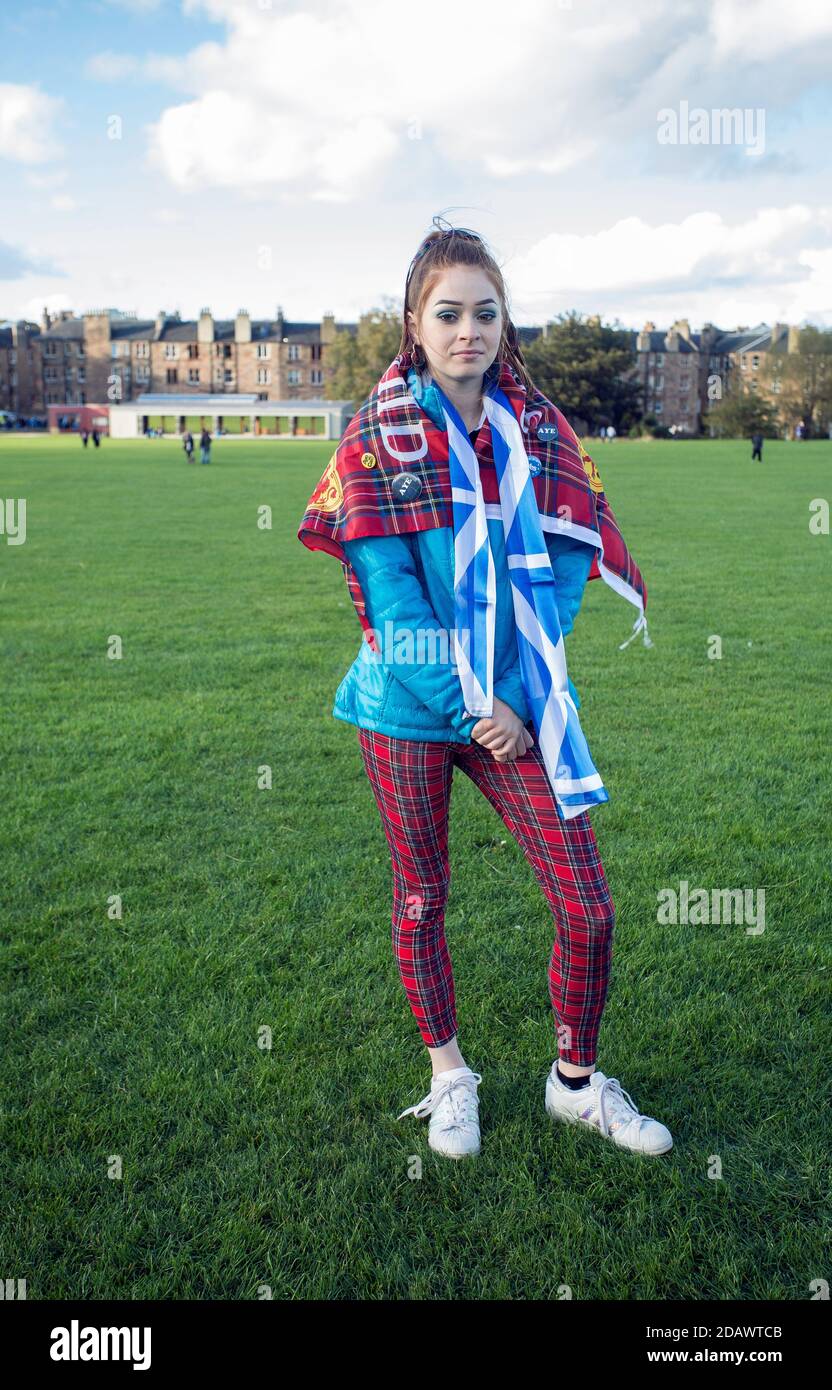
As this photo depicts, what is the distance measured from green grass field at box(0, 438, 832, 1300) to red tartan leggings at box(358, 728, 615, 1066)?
0.48 meters

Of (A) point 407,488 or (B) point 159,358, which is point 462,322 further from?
(B) point 159,358

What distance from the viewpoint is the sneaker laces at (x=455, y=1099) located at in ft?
10.5

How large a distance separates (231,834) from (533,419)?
322cm

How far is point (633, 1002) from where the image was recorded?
3961 millimetres

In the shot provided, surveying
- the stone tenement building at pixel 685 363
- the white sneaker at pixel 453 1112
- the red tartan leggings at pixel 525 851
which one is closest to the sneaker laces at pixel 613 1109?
the red tartan leggings at pixel 525 851

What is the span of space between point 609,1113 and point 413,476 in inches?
80.8

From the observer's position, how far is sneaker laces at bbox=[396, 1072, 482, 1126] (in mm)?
3189

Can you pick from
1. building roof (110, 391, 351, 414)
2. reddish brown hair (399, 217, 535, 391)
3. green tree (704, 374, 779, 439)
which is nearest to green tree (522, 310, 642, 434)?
green tree (704, 374, 779, 439)

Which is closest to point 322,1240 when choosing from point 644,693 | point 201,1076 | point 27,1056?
point 201,1076

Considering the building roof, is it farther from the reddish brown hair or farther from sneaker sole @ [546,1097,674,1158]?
sneaker sole @ [546,1097,674,1158]

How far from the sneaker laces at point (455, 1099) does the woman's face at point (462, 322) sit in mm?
2177

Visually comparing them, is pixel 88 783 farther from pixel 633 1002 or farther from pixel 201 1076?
pixel 633 1002

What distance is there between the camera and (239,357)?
11675 centimetres

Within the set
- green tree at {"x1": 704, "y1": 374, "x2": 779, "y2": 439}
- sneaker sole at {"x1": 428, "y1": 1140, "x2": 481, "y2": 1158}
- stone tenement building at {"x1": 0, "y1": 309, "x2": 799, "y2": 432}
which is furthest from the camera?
stone tenement building at {"x1": 0, "y1": 309, "x2": 799, "y2": 432}
